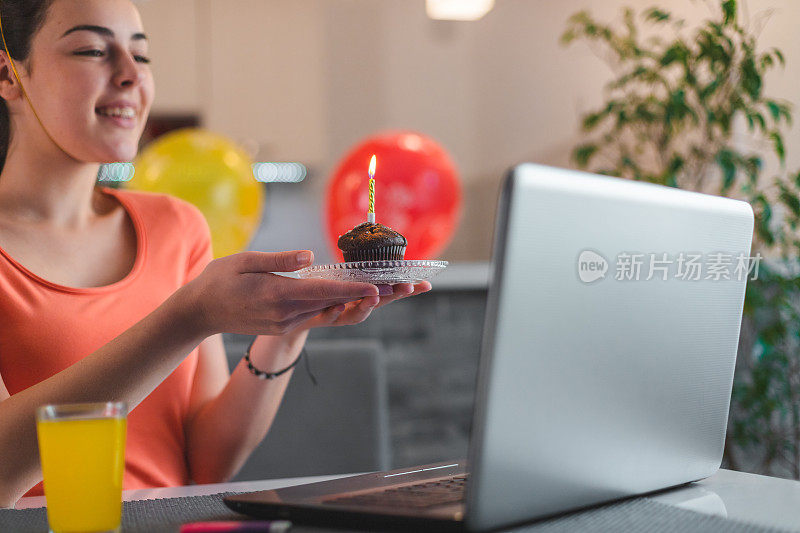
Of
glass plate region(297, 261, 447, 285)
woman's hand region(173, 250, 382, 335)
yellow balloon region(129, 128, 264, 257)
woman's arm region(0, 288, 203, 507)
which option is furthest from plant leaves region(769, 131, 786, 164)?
woman's arm region(0, 288, 203, 507)

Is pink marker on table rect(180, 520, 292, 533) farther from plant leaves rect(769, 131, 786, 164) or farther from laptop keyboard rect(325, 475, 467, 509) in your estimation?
plant leaves rect(769, 131, 786, 164)

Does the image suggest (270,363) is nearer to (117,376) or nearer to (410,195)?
(117,376)

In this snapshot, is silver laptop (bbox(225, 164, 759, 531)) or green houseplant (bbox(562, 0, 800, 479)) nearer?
silver laptop (bbox(225, 164, 759, 531))

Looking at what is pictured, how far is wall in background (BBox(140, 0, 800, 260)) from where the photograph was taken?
13.6ft

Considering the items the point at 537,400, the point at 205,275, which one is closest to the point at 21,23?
the point at 205,275

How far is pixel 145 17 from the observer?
4051 millimetres

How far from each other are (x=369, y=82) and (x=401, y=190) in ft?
6.32

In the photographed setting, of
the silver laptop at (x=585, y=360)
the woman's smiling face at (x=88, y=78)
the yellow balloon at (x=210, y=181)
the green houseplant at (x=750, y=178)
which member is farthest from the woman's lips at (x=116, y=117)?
the green houseplant at (x=750, y=178)

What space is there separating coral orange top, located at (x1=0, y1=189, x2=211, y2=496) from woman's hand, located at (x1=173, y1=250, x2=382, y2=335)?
0.36m

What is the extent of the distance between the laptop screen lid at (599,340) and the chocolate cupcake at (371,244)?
16.2 inches

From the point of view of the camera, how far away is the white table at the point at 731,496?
636mm

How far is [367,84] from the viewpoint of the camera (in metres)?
4.37

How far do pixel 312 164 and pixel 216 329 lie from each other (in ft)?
11.5

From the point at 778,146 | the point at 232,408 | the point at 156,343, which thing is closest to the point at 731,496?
the point at 156,343
